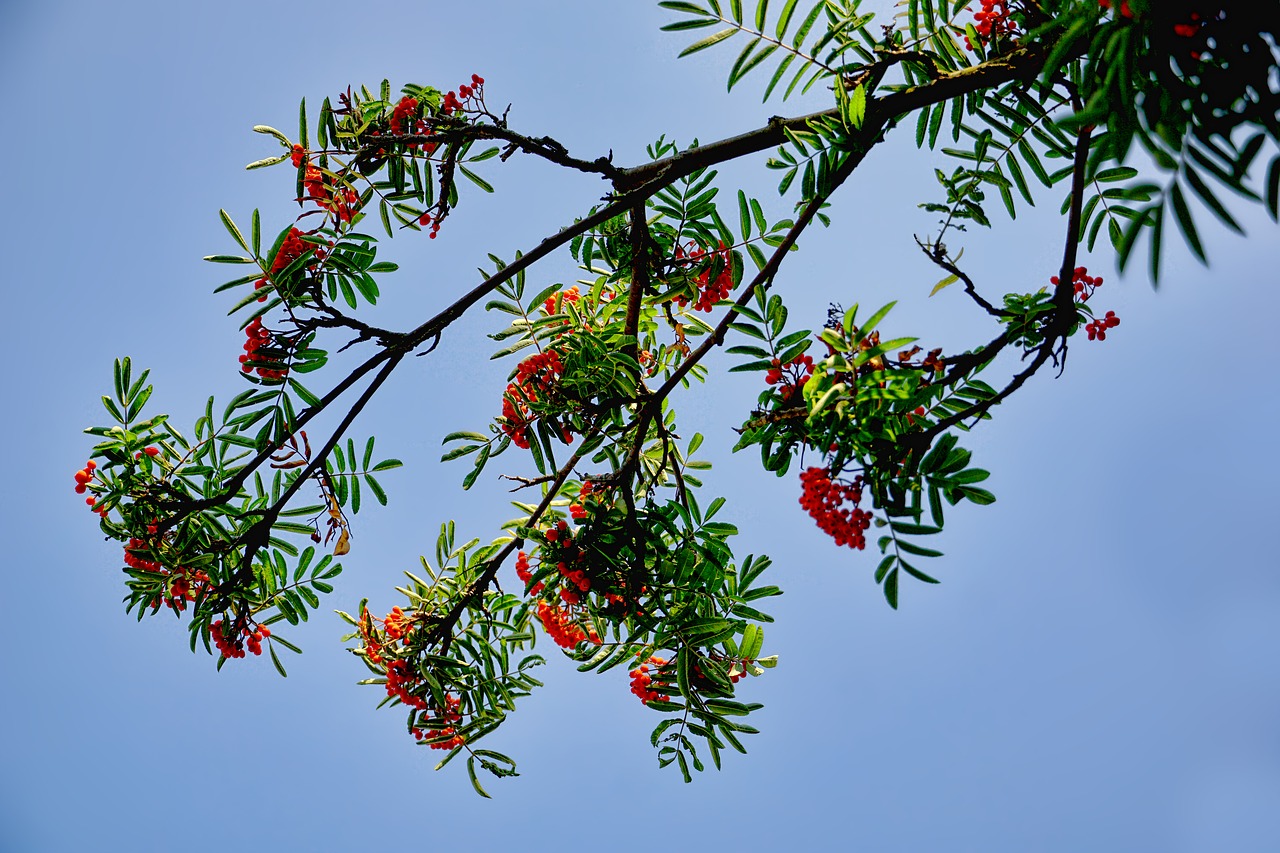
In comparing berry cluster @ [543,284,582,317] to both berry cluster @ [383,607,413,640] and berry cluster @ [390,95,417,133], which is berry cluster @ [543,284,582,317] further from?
berry cluster @ [383,607,413,640]

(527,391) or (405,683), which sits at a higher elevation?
(527,391)

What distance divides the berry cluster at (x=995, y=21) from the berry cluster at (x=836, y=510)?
4.99ft

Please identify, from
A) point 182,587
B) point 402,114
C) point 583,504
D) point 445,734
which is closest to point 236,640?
point 182,587

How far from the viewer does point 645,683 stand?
3723 mm

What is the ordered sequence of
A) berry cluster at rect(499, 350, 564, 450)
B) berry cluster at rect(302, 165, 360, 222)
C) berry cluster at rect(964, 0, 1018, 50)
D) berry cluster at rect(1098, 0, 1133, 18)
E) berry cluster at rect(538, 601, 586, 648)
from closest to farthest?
berry cluster at rect(1098, 0, 1133, 18), berry cluster at rect(964, 0, 1018, 50), berry cluster at rect(302, 165, 360, 222), berry cluster at rect(499, 350, 564, 450), berry cluster at rect(538, 601, 586, 648)

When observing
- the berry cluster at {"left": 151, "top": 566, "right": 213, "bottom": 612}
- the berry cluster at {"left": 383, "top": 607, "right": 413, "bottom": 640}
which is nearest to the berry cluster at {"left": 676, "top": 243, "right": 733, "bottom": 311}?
the berry cluster at {"left": 383, "top": 607, "right": 413, "bottom": 640}

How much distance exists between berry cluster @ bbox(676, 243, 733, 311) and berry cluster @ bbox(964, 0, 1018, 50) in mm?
1216

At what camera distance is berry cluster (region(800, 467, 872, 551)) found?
2.61 m

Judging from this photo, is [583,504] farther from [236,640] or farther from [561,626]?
[236,640]

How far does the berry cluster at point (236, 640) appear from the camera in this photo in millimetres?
3673

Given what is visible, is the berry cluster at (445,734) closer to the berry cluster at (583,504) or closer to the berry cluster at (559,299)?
the berry cluster at (583,504)

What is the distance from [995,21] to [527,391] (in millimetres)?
2080

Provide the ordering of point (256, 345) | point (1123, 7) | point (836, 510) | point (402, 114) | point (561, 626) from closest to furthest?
point (1123, 7) → point (836, 510) → point (256, 345) → point (402, 114) → point (561, 626)

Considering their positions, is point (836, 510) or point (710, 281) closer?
point (836, 510)
